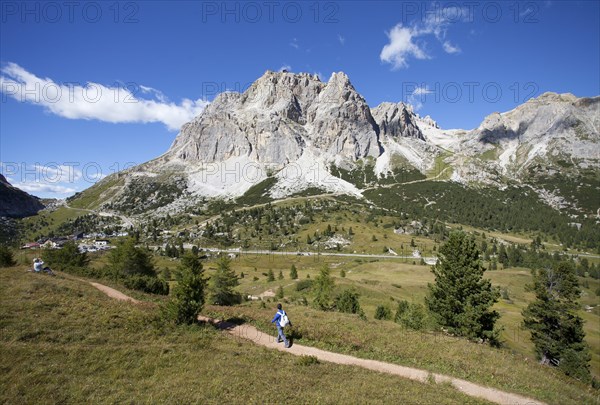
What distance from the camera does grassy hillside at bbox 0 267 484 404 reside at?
12.9 metres

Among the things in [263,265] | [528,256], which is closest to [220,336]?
[263,265]

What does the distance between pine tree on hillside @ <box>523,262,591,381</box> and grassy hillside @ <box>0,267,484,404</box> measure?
38.7 metres

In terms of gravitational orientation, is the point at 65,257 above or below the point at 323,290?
above

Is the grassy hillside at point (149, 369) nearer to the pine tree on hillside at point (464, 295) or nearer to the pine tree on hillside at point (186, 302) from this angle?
the pine tree on hillside at point (186, 302)

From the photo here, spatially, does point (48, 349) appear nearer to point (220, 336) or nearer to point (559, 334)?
point (220, 336)

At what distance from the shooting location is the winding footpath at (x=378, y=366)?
16.1m

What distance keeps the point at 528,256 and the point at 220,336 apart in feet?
607

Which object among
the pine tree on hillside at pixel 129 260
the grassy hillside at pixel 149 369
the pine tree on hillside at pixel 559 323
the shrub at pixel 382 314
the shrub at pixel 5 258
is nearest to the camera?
the grassy hillside at pixel 149 369

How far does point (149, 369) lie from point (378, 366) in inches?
498

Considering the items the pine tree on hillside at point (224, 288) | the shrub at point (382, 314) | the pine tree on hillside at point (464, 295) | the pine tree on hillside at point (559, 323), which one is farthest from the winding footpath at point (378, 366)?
the shrub at point (382, 314)

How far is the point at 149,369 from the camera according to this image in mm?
15211

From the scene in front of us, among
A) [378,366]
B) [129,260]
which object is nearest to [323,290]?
[129,260]

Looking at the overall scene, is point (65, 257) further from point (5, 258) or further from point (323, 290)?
point (323, 290)

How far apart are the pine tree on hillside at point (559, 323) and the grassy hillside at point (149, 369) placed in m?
38.7
